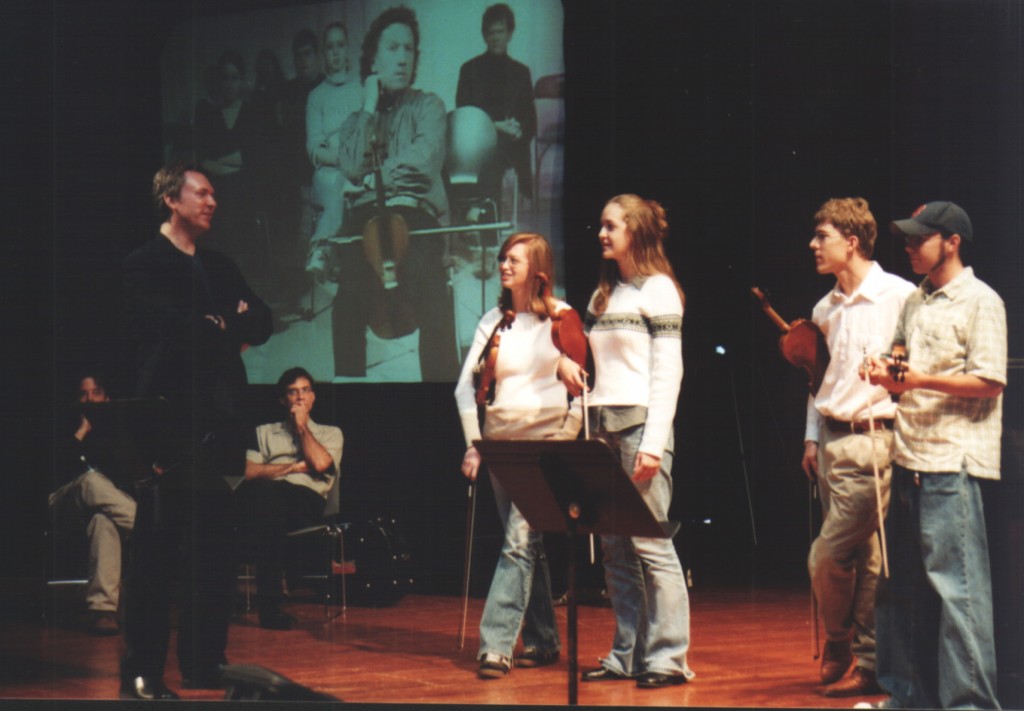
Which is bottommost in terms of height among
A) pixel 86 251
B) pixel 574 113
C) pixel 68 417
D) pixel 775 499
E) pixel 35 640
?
pixel 35 640

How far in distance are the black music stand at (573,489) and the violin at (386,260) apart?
107 inches

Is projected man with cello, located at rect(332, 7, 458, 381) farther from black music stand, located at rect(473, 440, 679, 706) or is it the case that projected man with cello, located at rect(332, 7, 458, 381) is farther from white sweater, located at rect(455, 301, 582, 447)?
black music stand, located at rect(473, 440, 679, 706)

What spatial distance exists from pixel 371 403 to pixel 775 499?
7.10 ft

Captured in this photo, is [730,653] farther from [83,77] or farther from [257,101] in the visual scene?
[83,77]

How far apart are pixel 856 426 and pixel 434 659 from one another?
180cm

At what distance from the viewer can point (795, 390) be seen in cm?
643

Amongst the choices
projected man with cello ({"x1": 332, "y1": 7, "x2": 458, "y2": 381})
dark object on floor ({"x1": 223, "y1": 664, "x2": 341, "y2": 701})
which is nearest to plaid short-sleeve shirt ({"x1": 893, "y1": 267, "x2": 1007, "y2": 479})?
dark object on floor ({"x1": 223, "y1": 664, "x2": 341, "y2": 701})

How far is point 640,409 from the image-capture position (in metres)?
4.07

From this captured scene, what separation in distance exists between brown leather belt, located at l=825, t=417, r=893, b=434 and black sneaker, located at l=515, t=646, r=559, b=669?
1.34m

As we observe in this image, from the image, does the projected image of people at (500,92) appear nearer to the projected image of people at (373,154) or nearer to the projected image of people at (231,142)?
the projected image of people at (373,154)

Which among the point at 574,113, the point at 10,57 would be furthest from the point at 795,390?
the point at 10,57

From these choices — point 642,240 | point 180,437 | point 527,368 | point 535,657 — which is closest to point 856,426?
point 642,240

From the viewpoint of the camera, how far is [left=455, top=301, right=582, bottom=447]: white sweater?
4.36 metres

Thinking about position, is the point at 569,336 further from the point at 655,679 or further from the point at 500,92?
the point at 500,92
